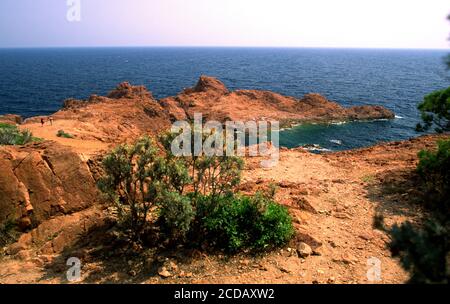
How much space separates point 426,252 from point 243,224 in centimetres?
712

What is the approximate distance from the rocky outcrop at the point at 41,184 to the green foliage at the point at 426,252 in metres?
11.7

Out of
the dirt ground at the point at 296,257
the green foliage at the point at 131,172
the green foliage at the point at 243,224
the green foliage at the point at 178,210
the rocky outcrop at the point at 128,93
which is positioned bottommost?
the dirt ground at the point at 296,257

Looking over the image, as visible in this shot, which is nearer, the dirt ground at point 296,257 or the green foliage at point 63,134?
the dirt ground at point 296,257

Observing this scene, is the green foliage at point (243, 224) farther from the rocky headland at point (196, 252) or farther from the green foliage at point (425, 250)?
the green foliage at point (425, 250)

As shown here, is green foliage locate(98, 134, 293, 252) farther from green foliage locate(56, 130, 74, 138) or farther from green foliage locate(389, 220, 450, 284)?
green foliage locate(56, 130, 74, 138)

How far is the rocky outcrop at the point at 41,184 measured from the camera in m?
12.9

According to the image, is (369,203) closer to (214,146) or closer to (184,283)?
(214,146)

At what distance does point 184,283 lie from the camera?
10.5 metres

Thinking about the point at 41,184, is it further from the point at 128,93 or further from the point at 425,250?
the point at 128,93

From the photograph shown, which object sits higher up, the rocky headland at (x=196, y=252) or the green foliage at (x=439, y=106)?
the green foliage at (x=439, y=106)

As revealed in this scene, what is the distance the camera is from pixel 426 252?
5828 millimetres

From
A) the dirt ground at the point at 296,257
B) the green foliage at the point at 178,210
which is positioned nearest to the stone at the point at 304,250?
the dirt ground at the point at 296,257
